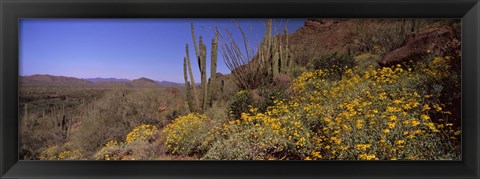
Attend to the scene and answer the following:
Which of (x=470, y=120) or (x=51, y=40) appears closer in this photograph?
(x=470, y=120)

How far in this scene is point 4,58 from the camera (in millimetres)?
2465

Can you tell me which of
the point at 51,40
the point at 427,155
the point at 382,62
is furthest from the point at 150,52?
the point at 427,155

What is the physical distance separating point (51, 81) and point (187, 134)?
1.39m

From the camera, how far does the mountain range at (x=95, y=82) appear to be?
266cm

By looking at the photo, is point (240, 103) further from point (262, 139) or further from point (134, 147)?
point (134, 147)

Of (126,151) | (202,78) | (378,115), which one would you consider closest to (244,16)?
(202,78)

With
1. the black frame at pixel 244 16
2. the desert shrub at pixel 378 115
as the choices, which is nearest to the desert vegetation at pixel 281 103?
the desert shrub at pixel 378 115

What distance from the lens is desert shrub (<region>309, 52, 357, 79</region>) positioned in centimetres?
276

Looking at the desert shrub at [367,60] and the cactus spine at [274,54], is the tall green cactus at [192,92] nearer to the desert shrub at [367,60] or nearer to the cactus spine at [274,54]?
the cactus spine at [274,54]

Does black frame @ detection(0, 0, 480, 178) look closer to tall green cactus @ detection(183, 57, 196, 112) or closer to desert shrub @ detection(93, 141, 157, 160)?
desert shrub @ detection(93, 141, 157, 160)

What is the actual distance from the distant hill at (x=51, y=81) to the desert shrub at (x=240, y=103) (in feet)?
4.58
